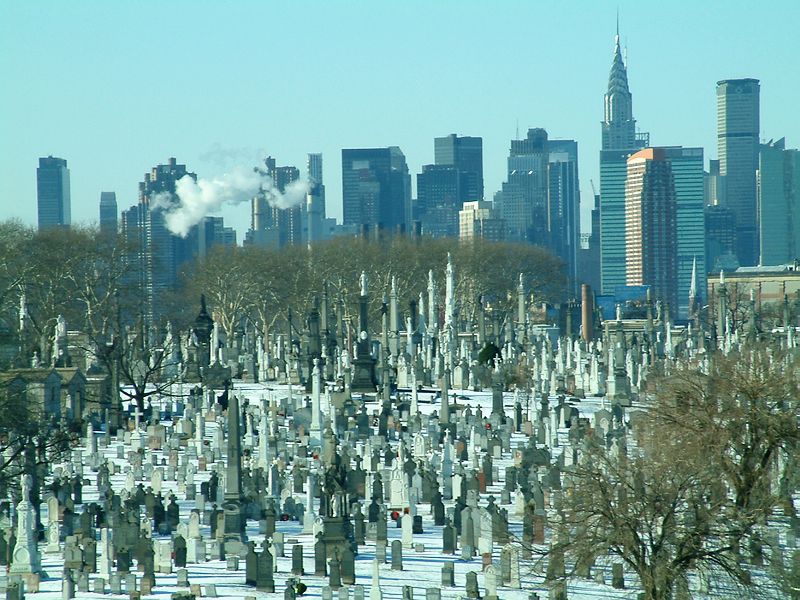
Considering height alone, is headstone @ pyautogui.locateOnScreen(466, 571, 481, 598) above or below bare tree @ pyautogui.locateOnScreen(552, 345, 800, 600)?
below

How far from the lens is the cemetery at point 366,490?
2292 cm

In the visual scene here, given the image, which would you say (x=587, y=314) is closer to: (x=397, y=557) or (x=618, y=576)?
(x=397, y=557)

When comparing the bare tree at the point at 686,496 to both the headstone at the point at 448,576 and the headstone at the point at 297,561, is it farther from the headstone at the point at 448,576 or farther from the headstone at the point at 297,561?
the headstone at the point at 297,561

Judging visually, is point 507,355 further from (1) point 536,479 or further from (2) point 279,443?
(1) point 536,479

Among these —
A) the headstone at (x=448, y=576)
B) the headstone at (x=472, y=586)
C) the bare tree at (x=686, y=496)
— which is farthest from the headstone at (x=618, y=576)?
the headstone at (x=448, y=576)

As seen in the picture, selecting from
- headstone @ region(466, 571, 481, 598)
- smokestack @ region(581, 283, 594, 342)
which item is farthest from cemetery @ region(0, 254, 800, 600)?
smokestack @ region(581, 283, 594, 342)

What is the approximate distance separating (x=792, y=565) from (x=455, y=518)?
22.8 ft

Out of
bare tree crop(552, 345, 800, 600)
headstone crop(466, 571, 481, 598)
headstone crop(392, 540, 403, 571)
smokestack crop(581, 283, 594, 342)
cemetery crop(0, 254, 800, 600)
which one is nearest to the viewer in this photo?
bare tree crop(552, 345, 800, 600)

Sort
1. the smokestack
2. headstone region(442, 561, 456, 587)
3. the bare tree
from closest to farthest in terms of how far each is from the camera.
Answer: the bare tree < headstone region(442, 561, 456, 587) < the smokestack

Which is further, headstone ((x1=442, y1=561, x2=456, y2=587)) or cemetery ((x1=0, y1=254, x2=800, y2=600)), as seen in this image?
headstone ((x1=442, y1=561, x2=456, y2=587))

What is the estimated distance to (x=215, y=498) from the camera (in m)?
31.8

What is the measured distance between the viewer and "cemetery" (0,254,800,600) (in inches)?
902

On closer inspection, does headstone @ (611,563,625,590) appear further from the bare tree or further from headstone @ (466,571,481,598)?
headstone @ (466,571,481,598)

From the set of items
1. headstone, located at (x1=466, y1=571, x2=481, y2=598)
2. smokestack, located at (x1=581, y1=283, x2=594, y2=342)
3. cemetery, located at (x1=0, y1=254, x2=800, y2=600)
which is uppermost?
smokestack, located at (x1=581, y1=283, x2=594, y2=342)
